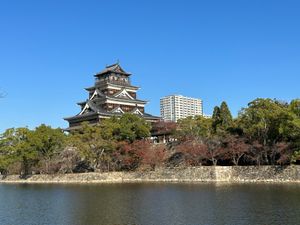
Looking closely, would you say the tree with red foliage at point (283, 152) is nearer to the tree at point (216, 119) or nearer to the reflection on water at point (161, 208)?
the reflection on water at point (161, 208)

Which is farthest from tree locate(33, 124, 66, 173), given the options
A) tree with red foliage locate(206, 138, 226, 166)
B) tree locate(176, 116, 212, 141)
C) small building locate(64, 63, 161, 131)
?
tree with red foliage locate(206, 138, 226, 166)

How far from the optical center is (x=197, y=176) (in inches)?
1494

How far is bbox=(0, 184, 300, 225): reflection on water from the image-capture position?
57.2 ft

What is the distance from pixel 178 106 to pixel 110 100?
79.2 metres

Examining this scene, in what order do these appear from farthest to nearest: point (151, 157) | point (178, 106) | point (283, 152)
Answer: point (178, 106) → point (151, 157) → point (283, 152)

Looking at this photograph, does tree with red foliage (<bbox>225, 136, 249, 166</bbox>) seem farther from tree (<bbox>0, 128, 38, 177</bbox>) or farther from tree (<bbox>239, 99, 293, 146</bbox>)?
tree (<bbox>0, 128, 38, 177</bbox>)

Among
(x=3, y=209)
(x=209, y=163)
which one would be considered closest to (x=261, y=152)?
(x=209, y=163)

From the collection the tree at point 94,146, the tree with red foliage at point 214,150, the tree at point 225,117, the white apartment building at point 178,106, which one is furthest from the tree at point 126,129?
the white apartment building at point 178,106

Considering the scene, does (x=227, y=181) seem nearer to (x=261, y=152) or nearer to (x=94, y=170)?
(x=261, y=152)

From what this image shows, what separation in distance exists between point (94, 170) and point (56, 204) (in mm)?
19852

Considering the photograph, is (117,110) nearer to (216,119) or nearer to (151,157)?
(151,157)

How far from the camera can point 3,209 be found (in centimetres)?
2311

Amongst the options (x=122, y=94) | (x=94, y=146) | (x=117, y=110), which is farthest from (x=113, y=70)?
(x=94, y=146)

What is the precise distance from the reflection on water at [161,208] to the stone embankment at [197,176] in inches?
275
